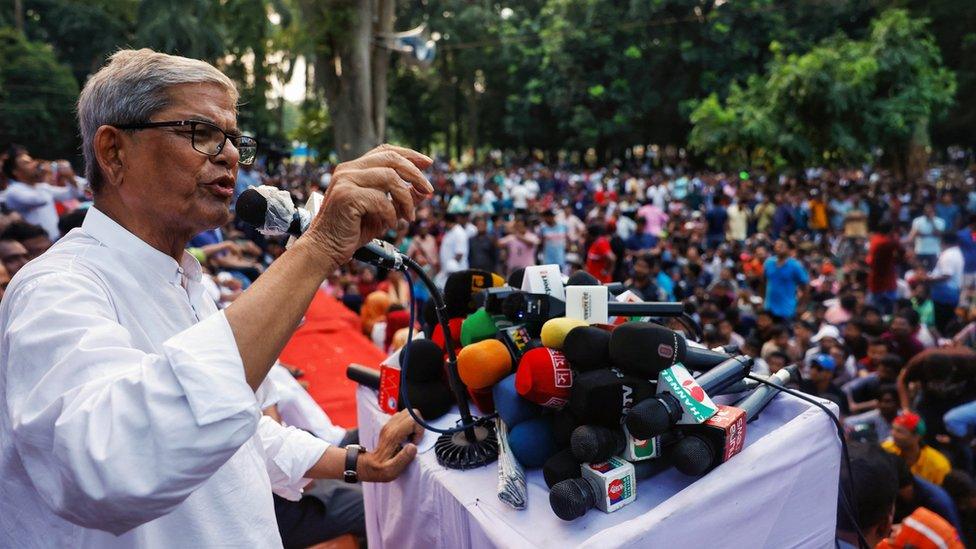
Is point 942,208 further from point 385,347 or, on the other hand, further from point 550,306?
point 550,306

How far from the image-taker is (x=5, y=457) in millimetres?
1226

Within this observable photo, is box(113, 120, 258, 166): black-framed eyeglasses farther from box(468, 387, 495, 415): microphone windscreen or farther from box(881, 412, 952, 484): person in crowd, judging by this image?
box(881, 412, 952, 484): person in crowd

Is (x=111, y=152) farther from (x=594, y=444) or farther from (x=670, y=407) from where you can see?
(x=670, y=407)

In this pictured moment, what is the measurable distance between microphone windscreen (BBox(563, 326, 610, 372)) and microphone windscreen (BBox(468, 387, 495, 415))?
0.32m

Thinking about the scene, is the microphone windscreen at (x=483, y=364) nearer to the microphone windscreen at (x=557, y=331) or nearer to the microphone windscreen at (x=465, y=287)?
the microphone windscreen at (x=557, y=331)

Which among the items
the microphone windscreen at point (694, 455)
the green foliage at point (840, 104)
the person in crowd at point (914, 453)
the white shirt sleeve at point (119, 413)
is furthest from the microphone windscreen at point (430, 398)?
the green foliage at point (840, 104)

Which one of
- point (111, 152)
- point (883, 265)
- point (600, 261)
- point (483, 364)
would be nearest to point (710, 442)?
point (483, 364)

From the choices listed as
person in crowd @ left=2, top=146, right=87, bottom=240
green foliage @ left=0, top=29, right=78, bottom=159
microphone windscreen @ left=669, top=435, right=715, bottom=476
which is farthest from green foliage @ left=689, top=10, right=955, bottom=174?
green foliage @ left=0, top=29, right=78, bottom=159

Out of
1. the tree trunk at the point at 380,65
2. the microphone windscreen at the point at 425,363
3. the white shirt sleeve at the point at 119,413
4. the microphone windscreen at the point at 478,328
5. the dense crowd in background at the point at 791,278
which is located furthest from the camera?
the tree trunk at the point at 380,65

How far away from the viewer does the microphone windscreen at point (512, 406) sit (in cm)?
167

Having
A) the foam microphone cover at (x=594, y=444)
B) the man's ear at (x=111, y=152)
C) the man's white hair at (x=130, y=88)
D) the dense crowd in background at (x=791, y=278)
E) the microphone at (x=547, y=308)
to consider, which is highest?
the man's white hair at (x=130, y=88)

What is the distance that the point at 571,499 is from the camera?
136 cm

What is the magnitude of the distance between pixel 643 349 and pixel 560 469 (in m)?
0.30

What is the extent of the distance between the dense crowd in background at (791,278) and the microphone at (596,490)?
1114mm
